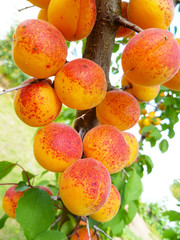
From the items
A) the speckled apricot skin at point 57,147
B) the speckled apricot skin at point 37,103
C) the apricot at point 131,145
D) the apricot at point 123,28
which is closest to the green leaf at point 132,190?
the apricot at point 131,145

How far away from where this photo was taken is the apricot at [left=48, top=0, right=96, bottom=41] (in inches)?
29.1

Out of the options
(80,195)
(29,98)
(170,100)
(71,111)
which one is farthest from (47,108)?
(170,100)

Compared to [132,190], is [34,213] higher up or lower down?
higher up

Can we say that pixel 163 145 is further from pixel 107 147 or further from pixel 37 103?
pixel 37 103

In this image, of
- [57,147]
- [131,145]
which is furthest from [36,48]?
[131,145]

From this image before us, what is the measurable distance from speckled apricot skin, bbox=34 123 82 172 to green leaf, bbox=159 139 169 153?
70.2 inches

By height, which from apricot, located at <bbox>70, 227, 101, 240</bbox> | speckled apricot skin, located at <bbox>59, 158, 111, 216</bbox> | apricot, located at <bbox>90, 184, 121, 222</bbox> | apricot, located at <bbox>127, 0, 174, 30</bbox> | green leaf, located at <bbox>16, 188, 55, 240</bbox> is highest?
apricot, located at <bbox>127, 0, 174, 30</bbox>

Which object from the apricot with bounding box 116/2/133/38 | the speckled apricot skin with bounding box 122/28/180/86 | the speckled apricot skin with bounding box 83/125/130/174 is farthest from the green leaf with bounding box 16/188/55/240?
the apricot with bounding box 116/2/133/38

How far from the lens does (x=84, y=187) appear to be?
0.69 metres

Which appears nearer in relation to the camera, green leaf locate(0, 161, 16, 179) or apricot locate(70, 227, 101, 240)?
apricot locate(70, 227, 101, 240)

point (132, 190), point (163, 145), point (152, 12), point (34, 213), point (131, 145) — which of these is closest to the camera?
point (152, 12)

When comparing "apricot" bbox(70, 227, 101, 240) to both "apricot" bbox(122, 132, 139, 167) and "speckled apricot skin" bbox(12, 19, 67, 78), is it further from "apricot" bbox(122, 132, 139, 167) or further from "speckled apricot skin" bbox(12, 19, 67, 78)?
"speckled apricot skin" bbox(12, 19, 67, 78)

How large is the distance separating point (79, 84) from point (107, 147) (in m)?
0.25

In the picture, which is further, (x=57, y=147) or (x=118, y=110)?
(x=118, y=110)
